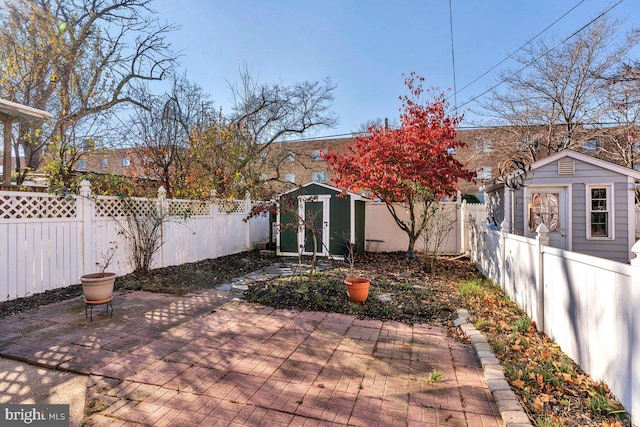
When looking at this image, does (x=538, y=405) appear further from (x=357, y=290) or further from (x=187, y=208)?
(x=187, y=208)

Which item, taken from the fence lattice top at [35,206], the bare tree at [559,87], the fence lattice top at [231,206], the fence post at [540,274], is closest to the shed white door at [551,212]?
the fence post at [540,274]

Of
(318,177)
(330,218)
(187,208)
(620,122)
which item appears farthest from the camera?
(318,177)

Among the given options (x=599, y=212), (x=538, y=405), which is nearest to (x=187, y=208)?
(x=538, y=405)

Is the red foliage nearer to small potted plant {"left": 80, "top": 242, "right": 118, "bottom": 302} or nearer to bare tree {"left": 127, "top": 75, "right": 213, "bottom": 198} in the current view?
bare tree {"left": 127, "top": 75, "right": 213, "bottom": 198}

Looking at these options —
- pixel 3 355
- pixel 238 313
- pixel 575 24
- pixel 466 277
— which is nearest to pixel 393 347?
pixel 238 313

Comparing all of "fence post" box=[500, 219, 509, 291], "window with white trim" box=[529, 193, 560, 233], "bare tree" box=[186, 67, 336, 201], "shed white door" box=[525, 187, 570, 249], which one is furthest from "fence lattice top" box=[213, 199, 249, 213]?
"window with white trim" box=[529, 193, 560, 233]

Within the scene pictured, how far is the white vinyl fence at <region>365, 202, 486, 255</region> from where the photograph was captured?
10117 millimetres

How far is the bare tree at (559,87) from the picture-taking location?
11578mm

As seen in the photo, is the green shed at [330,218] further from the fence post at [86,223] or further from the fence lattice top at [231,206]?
the fence post at [86,223]

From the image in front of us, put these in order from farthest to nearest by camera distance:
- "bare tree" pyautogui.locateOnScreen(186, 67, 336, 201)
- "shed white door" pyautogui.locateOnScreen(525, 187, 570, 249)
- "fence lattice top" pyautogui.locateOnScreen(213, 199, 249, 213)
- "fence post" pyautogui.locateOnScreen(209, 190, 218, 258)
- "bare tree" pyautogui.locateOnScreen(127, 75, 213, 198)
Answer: "bare tree" pyautogui.locateOnScreen(186, 67, 336, 201) → "fence lattice top" pyautogui.locateOnScreen(213, 199, 249, 213) → "bare tree" pyautogui.locateOnScreen(127, 75, 213, 198) → "fence post" pyautogui.locateOnScreen(209, 190, 218, 258) → "shed white door" pyautogui.locateOnScreen(525, 187, 570, 249)

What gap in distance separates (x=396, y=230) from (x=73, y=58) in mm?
10127

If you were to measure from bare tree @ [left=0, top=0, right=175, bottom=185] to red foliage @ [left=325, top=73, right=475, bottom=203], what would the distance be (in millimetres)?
6550

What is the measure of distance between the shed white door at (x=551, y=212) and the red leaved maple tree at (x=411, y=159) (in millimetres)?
2023

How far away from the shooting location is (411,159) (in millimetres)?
7562
